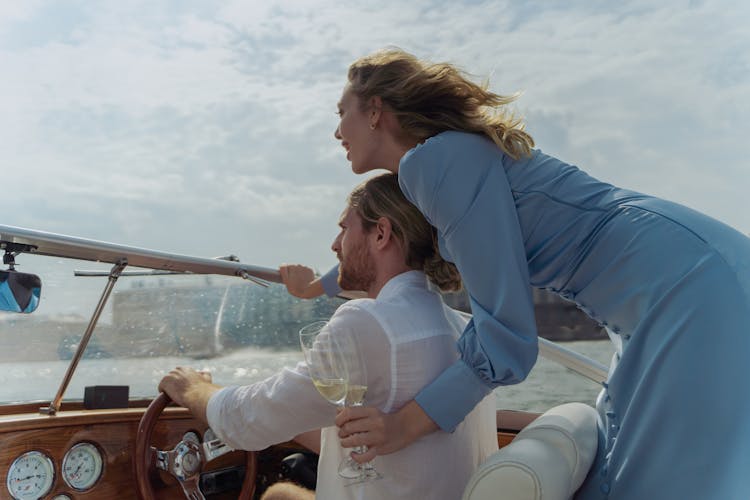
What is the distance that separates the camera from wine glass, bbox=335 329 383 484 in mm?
1388

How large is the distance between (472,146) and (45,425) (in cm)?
143

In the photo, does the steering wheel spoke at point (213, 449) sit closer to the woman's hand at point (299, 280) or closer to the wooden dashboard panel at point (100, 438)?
the wooden dashboard panel at point (100, 438)

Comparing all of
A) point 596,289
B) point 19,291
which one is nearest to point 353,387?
point 596,289

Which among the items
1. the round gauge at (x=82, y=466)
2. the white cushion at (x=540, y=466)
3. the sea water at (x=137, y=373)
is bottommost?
the white cushion at (x=540, y=466)

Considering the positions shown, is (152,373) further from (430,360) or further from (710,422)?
(710,422)

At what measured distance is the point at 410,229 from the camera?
1838mm

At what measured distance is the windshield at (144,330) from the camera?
7.91 ft

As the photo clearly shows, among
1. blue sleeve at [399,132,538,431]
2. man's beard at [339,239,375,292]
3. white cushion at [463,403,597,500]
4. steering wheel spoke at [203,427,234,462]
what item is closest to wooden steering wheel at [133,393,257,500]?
steering wheel spoke at [203,427,234,462]

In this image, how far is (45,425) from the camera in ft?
6.90

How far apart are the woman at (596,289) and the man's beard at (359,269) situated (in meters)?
0.25

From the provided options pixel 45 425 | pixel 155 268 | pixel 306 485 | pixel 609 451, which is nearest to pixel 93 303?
pixel 155 268

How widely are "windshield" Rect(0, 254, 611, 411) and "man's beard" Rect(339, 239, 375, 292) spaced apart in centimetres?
52

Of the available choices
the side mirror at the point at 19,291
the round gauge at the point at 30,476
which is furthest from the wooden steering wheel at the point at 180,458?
the side mirror at the point at 19,291

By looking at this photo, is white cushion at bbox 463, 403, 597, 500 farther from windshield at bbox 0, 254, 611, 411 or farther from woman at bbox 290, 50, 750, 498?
windshield at bbox 0, 254, 611, 411
